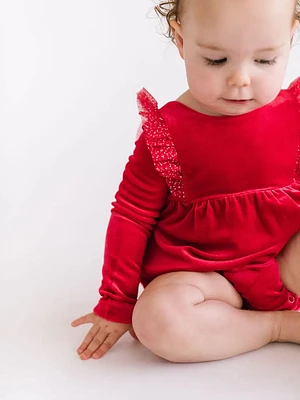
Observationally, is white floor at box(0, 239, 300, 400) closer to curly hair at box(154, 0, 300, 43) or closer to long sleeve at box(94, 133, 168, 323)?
long sleeve at box(94, 133, 168, 323)

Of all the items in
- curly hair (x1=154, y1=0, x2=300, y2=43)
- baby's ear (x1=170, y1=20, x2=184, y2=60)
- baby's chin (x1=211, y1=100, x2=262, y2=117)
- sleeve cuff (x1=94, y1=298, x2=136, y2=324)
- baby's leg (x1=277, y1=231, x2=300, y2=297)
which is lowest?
sleeve cuff (x1=94, y1=298, x2=136, y2=324)

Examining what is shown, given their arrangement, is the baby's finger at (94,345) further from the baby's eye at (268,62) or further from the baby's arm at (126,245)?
the baby's eye at (268,62)

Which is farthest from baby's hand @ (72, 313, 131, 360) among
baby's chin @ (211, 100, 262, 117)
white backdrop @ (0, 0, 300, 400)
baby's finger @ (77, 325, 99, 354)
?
baby's chin @ (211, 100, 262, 117)

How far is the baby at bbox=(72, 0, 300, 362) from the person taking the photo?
3.93ft

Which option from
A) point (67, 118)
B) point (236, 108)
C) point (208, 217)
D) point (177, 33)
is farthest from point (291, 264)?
point (67, 118)

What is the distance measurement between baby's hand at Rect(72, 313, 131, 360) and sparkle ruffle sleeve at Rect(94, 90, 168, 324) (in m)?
0.01

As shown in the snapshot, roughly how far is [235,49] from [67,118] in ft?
2.85

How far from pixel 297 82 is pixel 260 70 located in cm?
13

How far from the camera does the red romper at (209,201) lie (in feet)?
4.07

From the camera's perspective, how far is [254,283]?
1.27 metres

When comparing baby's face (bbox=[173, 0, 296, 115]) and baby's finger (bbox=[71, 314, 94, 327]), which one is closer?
baby's face (bbox=[173, 0, 296, 115])

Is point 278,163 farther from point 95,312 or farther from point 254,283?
point 95,312

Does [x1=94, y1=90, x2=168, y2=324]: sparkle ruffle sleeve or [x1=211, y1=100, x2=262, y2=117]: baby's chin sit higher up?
[x1=211, y1=100, x2=262, y2=117]: baby's chin

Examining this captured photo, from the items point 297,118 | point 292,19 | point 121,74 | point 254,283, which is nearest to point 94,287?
point 254,283
